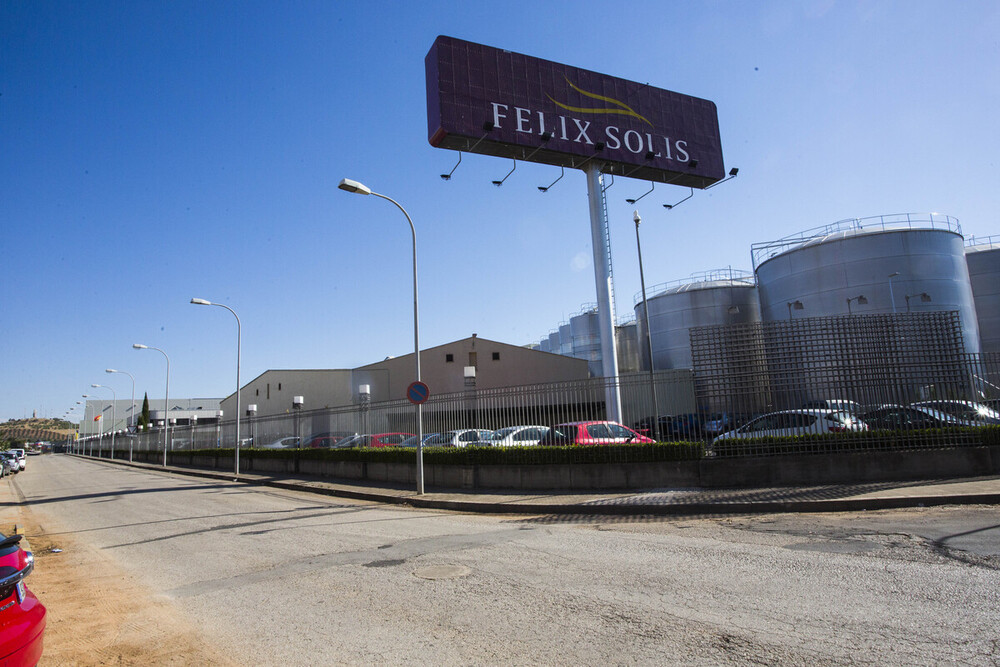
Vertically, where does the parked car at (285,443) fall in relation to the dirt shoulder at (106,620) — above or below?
above

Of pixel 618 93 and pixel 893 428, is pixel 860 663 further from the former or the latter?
pixel 618 93

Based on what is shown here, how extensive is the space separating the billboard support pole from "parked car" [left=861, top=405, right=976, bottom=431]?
31.6 ft

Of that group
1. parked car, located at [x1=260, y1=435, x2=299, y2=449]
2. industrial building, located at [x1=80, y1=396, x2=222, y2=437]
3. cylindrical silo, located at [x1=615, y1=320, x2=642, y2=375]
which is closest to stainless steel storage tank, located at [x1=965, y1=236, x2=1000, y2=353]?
cylindrical silo, located at [x1=615, y1=320, x2=642, y2=375]

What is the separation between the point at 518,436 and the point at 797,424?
21.5 feet

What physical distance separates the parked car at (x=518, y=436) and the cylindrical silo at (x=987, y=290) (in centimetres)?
3927

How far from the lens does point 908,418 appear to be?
13383 millimetres

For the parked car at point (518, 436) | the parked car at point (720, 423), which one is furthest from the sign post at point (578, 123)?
the parked car at point (720, 423)

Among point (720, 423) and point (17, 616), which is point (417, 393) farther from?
point (17, 616)

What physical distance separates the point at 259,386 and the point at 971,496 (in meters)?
52.6

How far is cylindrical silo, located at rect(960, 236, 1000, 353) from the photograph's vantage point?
3944 cm

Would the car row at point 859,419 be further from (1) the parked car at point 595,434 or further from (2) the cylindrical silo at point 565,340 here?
(2) the cylindrical silo at point 565,340

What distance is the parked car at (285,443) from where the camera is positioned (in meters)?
26.3

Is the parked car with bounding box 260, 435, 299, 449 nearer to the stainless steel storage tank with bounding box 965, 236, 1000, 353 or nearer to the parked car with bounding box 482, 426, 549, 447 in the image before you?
the parked car with bounding box 482, 426, 549, 447

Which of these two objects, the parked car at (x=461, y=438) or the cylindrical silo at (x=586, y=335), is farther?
the cylindrical silo at (x=586, y=335)
